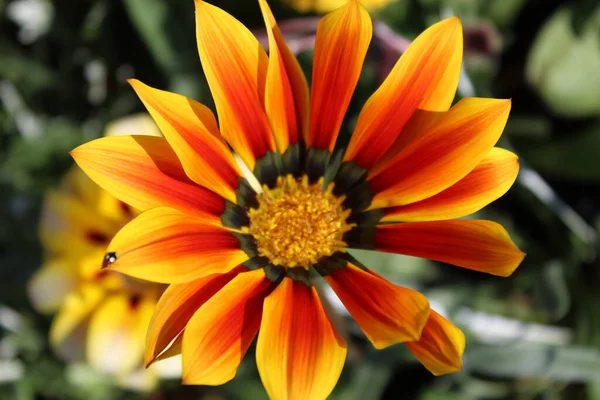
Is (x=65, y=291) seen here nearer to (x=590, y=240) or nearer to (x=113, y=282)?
(x=113, y=282)

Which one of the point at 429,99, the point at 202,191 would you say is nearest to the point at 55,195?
the point at 202,191

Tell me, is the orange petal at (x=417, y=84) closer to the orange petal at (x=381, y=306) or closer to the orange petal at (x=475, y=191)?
the orange petal at (x=475, y=191)

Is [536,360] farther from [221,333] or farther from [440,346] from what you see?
[221,333]

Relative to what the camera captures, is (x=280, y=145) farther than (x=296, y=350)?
Yes

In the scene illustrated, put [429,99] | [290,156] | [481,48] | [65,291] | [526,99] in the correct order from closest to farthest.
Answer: [429,99] → [290,156] → [65,291] → [481,48] → [526,99]

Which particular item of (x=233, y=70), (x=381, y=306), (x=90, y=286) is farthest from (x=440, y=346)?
(x=90, y=286)

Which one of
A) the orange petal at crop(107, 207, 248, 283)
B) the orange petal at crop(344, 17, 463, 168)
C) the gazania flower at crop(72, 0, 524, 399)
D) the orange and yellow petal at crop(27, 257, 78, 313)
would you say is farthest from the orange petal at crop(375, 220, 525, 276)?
the orange and yellow petal at crop(27, 257, 78, 313)
